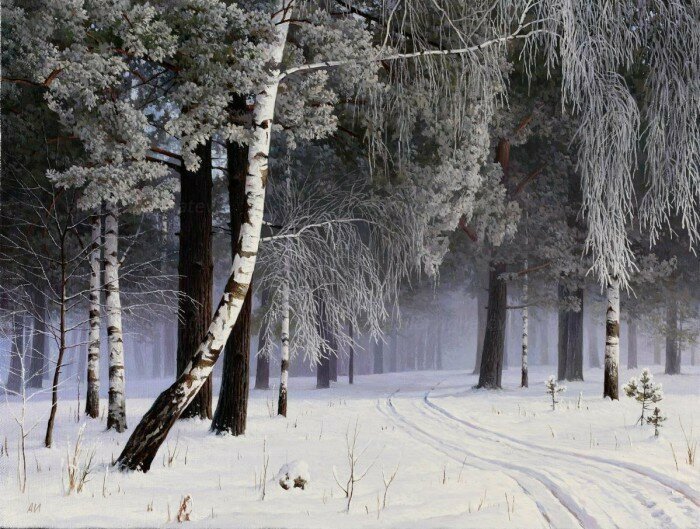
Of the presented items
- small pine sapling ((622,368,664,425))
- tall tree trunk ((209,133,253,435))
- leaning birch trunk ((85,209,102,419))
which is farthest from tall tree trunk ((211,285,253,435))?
small pine sapling ((622,368,664,425))

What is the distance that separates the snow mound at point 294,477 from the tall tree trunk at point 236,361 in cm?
426

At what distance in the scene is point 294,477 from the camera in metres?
5.91

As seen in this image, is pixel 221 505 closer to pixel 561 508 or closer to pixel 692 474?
pixel 561 508

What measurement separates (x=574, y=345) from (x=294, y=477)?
20.0 meters

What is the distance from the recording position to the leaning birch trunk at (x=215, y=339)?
6.55 m

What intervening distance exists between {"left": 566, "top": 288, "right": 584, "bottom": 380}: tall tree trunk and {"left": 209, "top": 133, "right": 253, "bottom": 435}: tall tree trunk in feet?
53.8

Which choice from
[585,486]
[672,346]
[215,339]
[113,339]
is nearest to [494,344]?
[113,339]

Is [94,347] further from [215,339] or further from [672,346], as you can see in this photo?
[672,346]

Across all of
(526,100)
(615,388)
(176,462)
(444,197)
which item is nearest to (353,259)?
(444,197)

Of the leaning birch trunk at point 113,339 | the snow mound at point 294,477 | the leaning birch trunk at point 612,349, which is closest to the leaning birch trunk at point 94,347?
the leaning birch trunk at point 113,339

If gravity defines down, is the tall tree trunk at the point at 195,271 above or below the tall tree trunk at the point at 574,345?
above

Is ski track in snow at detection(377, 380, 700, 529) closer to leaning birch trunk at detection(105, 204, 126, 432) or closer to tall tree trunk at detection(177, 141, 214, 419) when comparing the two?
tall tree trunk at detection(177, 141, 214, 419)

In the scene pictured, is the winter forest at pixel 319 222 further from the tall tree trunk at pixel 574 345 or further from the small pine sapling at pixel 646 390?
the tall tree trunk at pixel 574 345

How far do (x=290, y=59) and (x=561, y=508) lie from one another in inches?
265
